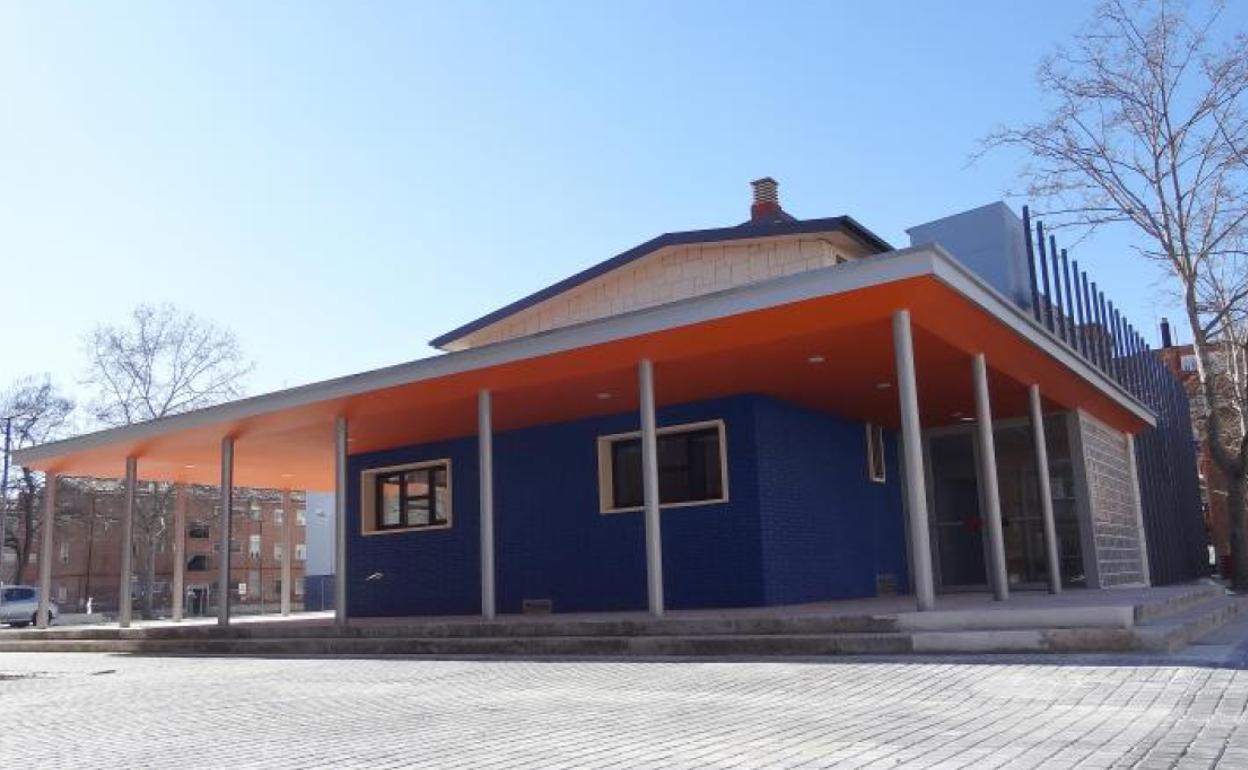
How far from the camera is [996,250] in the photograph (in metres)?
17.7

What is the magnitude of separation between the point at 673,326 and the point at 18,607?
35.0 m

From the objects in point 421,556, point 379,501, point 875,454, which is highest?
point 875,454

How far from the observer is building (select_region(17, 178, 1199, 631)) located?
1141 centimetres

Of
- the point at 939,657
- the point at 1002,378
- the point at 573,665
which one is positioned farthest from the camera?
the point at 1002,378

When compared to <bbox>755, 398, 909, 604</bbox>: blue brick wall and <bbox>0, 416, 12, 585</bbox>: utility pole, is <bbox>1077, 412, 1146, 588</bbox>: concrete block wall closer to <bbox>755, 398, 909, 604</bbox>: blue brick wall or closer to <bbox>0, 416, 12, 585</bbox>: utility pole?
<bbox>755, 398, 909, 604</bbox>: blue brick wall

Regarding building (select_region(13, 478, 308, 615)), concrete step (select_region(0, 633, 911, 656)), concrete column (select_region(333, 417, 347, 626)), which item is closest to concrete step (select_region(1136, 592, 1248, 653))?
concrete step (select_region(0, 633, 911, 656))

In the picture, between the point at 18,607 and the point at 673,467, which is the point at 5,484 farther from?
the point at 673,467

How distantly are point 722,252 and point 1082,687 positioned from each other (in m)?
12.4

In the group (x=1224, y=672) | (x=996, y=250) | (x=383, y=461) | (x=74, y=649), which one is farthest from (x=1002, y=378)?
(x=74, y=649)

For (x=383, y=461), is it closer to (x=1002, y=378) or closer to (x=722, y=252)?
(x=722, y=252)

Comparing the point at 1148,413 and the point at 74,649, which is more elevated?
the point at 1148,413

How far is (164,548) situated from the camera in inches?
2267

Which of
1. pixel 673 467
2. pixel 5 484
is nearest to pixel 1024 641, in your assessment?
pixel 673 467

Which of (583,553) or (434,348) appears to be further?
(434,348)
